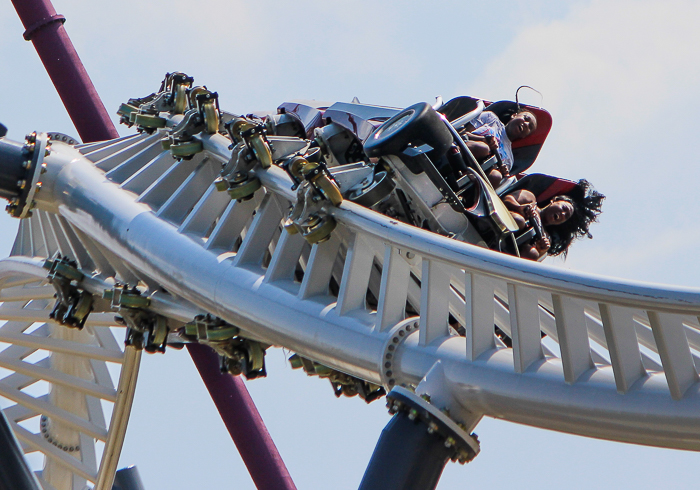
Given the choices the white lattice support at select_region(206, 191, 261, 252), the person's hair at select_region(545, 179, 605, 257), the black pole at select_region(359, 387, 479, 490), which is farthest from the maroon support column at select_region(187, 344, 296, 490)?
the black pole at select_region(359, 387, 479, 490)

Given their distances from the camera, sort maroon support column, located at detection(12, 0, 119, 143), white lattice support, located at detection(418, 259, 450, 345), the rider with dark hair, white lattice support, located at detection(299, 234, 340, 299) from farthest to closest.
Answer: maroon support column, located at detection(12, 0, 119, 143), the rider with dark hair, white lattice support, located at detection(299, 234, 340, 299), white lattice support, located at detection(418, 259, 450, 345)

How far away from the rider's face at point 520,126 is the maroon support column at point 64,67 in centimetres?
598

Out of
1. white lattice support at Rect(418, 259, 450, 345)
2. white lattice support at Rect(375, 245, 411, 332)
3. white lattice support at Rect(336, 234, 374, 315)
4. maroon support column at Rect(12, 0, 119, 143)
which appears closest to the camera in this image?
white lattice support at Rect(418, 259, 450, 345)

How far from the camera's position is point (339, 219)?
602 centimetres

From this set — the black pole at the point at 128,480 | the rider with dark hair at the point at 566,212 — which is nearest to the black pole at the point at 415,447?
the rider with dark hair at the point at 566,212

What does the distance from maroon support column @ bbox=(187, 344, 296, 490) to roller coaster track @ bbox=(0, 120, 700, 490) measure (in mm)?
3889

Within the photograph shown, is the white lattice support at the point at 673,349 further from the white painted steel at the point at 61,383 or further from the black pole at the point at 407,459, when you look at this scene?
the white painted steel at the point at 61,383

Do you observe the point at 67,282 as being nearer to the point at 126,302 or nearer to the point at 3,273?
the point at 126,302

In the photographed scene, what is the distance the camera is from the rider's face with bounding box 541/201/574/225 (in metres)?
7.95

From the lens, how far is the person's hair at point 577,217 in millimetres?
8227

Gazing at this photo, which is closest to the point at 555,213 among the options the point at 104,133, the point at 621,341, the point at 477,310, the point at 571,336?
the point at 477,310

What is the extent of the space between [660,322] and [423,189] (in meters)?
2.58

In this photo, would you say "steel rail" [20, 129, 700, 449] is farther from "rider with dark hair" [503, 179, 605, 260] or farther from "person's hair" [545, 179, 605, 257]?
"person's hair" [545, 179, 605, 257]

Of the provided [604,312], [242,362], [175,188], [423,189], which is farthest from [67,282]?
[604,312]
